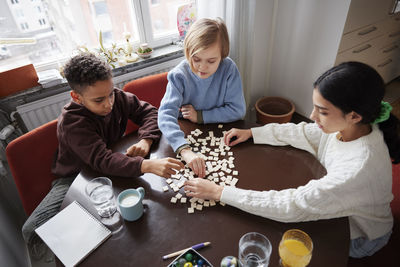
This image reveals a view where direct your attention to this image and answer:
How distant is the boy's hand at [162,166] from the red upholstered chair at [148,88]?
29.6 inches

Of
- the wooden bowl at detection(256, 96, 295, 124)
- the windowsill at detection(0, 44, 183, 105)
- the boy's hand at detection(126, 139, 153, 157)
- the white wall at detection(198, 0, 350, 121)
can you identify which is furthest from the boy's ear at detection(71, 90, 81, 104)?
the wooden bowl at detection(256, 96, 295, 124)

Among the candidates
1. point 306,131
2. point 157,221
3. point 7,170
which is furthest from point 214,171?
point 7,170

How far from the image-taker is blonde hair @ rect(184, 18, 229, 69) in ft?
4.84

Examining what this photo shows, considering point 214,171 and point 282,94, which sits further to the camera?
point 282,94

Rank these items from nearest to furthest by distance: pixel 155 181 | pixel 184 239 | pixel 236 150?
pixel 184 239, pixel 155 181, pixel 236 150

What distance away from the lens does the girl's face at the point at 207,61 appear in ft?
4.93

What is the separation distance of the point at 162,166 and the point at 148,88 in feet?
2.78

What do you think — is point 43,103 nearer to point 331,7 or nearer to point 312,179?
point 312,179

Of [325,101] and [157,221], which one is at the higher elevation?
[325,101]

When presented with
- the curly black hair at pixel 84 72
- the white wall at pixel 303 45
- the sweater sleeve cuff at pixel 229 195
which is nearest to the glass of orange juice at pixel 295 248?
the sweater sleeve cuff at pixel 229 195

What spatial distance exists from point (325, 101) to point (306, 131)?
318mm

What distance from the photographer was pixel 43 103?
203cm

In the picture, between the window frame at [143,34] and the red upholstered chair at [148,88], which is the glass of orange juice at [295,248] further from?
the window frame at [143,34]

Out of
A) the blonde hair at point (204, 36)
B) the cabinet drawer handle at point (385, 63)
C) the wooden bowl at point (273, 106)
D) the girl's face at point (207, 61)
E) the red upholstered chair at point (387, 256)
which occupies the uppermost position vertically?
the blonde hair at point (204, 36)
